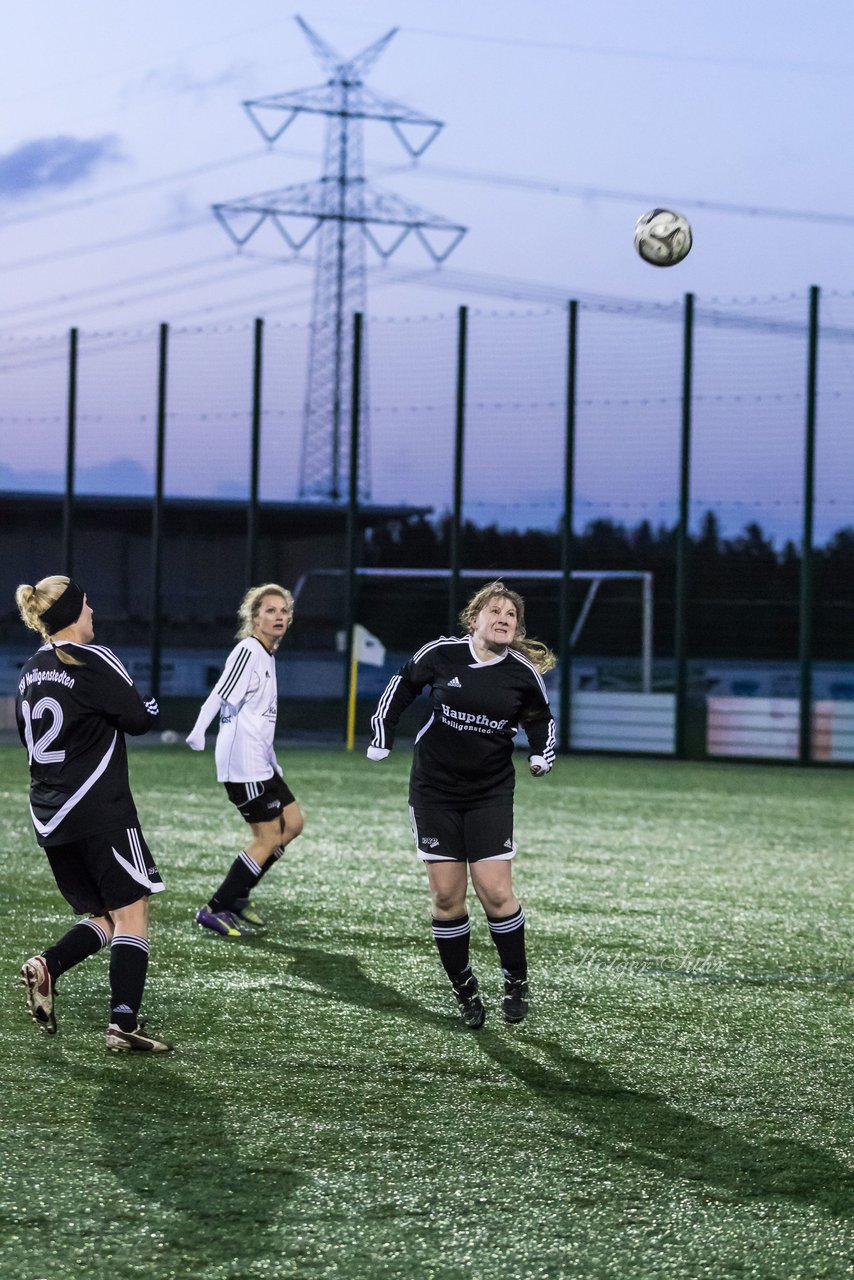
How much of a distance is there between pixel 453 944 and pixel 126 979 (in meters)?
1.30

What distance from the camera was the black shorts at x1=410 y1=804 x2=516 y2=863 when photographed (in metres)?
5.85

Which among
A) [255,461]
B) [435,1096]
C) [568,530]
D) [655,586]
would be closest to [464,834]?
[435,1096]

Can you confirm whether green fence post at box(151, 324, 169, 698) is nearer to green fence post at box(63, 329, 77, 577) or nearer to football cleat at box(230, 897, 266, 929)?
green fence post at box(63, 329, 77, 577)

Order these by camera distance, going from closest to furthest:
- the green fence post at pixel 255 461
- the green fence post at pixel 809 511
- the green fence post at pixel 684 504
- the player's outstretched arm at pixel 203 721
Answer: the player's outstretched arm at pixel 203 721 → the green fence post at pixel 809 511 → the green fence post at pixel 684 504 → the green fence post at pixel 255 461

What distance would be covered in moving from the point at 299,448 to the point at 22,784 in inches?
411

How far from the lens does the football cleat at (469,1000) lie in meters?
5.75

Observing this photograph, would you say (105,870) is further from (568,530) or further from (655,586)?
(655,586)

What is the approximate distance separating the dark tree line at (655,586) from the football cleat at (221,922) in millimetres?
13832

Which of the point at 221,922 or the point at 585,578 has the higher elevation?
the point at 585,578

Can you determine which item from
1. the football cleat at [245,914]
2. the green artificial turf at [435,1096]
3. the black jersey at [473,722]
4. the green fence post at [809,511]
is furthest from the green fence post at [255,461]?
the black jersey at [473,722]

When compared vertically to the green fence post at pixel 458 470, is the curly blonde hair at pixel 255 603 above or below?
below

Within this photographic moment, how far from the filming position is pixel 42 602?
17.3 feet

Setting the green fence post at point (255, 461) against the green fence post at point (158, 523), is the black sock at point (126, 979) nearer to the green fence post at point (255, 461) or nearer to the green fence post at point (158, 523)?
the green fence post at point (255, 461)

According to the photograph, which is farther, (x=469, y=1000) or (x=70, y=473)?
(x=70, y=473)
